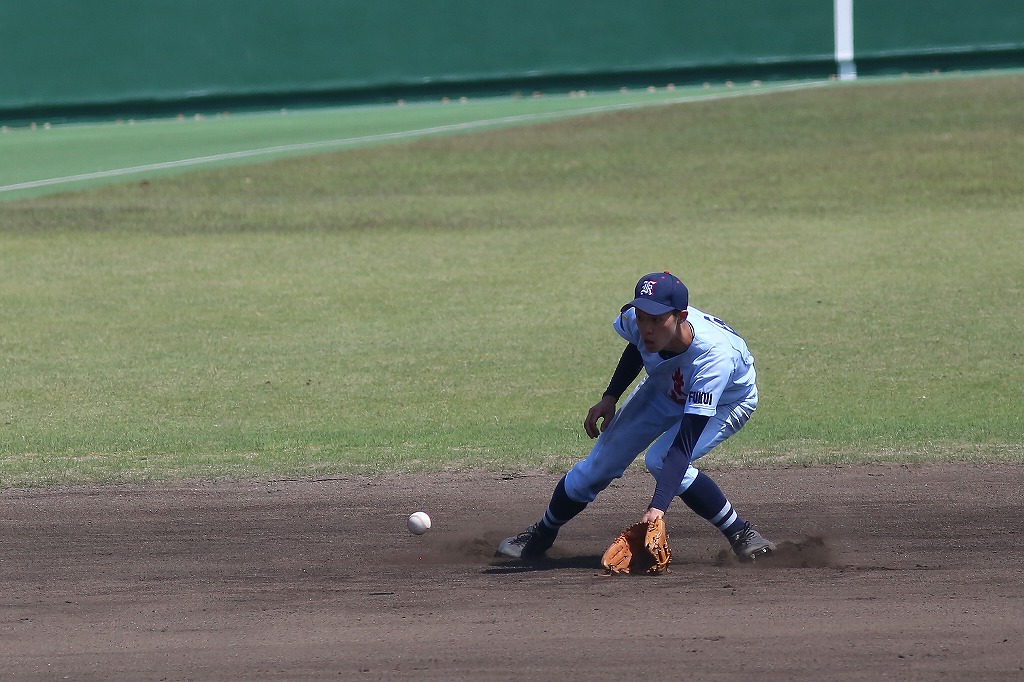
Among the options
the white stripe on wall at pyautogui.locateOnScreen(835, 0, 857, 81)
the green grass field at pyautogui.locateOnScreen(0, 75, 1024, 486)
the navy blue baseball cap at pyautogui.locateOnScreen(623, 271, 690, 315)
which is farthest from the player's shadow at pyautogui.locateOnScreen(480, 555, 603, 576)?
the white stripe on wall at pyautogui.locateOnScreen(835, 0, 857, 81)

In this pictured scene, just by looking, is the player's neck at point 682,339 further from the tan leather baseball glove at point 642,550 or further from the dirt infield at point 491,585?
the dirt infield at point 491,585

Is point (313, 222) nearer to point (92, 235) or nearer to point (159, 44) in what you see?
point (92, 235)

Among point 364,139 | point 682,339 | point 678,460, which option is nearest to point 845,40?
point 364,139

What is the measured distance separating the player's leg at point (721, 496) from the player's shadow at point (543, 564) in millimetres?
590

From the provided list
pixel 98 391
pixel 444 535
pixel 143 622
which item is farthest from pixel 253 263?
pixel 143 622

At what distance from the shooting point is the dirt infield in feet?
17.8

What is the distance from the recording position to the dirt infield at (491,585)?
5422mm

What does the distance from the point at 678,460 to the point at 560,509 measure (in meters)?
0.85

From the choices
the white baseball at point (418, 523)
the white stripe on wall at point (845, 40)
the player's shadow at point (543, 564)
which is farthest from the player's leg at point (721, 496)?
the white stripe on wall at point (845, 40)

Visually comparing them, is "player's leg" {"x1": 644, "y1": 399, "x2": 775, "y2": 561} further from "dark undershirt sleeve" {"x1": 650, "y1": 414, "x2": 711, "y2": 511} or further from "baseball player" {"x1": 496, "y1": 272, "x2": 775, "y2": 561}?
"dark undershirt sleeve" {"x1": 650, "y1": 414, "x2": 711, "y2": 511}

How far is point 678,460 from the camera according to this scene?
20.2 ft

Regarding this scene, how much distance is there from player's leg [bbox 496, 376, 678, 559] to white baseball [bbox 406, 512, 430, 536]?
743mm

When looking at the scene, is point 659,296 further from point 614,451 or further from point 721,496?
point 721,496

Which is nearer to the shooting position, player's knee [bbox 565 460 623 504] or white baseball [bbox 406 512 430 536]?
player's knee [bbox 565 460 623 504]
